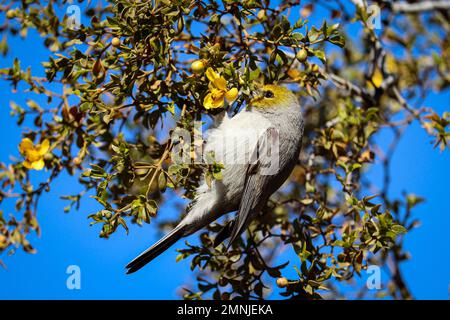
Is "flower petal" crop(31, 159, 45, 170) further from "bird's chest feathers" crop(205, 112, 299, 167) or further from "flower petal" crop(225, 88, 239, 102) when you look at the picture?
"flower petal" crop(225, 88, 239, 102)

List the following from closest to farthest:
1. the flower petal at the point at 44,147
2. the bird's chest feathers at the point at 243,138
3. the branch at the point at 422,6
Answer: the flower petal at the point at 44,147 < the bird's chest feathers at the point at 243,138 < the branch at the point at 422,6

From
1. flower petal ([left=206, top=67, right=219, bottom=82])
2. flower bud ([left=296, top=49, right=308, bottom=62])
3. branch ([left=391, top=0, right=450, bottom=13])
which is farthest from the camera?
branch ([left=391, top=0, right=450, bottom=13])

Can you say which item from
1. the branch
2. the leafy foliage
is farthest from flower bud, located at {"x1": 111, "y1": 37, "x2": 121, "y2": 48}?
the branch

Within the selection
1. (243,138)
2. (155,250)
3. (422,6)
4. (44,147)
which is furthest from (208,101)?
(422,6)

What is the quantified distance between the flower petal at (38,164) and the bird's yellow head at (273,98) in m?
1.18

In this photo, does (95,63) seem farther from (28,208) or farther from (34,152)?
(28,208)

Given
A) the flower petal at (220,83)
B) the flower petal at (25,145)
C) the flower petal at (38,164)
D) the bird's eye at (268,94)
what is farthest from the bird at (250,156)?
the flower petal at (25,145)

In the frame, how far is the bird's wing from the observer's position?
104 inches

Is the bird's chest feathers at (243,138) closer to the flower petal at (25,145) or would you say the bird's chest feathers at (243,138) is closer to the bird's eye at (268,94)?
the bird's eye at (268,94)

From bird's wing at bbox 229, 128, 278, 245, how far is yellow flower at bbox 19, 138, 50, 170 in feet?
3.59

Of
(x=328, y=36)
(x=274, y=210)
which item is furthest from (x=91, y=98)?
(x=274, y=210)

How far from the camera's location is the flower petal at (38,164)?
8.56 feet

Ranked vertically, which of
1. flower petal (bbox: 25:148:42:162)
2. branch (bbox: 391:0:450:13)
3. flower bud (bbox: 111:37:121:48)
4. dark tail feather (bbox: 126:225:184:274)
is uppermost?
branch (bbox: 391:0:450:13)

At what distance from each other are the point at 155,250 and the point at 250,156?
28.8 inches
